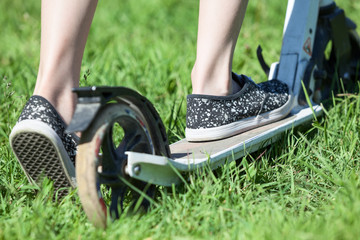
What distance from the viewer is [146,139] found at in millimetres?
1628

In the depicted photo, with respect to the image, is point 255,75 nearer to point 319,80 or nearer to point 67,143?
point 319,80

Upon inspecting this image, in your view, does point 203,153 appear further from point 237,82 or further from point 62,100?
point 62,100

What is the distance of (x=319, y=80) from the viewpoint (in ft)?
8.43

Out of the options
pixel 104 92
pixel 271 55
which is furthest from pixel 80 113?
pixel 271 55

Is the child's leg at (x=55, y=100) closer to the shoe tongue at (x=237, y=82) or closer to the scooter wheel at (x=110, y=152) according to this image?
the scooter wheel at (x=110, y=152)

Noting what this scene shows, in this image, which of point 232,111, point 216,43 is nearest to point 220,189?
point 232,111

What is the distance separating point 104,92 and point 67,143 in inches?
10.2

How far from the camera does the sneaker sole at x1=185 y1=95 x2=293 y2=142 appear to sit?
187 cm

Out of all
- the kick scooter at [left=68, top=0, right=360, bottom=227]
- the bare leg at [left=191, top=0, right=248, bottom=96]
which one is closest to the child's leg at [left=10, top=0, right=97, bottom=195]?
the kick scooter at [left=68, top=0, right=360, bottom=227]

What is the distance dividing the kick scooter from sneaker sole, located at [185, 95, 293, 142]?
0.03 metres

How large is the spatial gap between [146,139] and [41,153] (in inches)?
13.3

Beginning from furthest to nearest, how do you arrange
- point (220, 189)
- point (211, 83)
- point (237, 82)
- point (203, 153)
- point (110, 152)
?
point (237, 82)
point (211, 83)
point (203, 153)
point (220, 189)
point (110, 152)

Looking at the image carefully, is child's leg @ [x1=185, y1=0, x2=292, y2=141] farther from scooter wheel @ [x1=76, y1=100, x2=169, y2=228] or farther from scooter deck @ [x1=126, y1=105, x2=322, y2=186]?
scooter wheel @ [x1=76, y1=100, x2=169, y2=228]

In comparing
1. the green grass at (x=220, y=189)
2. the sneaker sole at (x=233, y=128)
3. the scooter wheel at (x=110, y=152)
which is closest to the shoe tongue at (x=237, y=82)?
the sneaker sole at (x=233, y=128)
